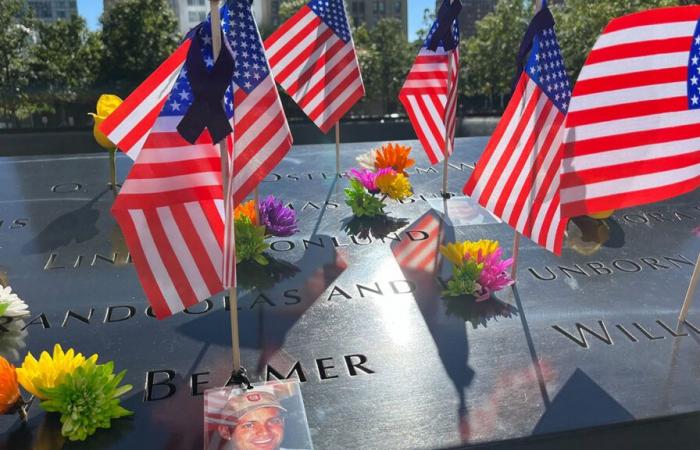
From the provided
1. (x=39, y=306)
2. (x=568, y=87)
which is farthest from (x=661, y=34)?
(x=39, y=306)

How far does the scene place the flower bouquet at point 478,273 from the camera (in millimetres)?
5004

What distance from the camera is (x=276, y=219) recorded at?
6.14 m

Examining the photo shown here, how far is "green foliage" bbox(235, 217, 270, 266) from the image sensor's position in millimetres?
5625

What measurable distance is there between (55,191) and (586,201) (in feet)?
22.5

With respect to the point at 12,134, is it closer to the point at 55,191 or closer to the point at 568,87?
the point at 55,191

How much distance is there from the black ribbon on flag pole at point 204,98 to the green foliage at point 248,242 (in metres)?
2.19

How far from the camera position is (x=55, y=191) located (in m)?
8.44

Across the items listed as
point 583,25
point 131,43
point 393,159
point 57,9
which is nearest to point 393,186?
point 393,159

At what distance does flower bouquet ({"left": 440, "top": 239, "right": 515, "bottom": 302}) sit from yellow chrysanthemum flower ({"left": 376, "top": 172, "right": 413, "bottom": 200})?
6.70 ft

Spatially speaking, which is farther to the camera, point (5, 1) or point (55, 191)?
point (5, 1)

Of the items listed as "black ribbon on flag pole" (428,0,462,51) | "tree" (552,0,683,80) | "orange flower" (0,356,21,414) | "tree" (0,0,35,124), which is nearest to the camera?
"orange flower" (0,356,21,414)

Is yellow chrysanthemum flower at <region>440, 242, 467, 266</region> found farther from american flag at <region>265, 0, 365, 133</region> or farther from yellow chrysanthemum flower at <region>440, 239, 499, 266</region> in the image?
american flag at <region>265, 0, 365, 133</region>

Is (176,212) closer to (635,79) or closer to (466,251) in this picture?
(466,251)

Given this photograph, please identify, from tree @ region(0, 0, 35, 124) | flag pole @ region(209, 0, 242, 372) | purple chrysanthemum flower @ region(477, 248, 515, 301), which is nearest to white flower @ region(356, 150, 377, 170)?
purple chrysanthemum flower @ region(477, 248, 515, 301)
